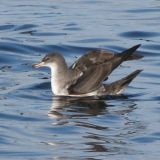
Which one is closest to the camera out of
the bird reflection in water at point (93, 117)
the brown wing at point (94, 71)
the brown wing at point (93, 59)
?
the bird reflection in water at point (93, 117)

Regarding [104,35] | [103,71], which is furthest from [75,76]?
[104,35]

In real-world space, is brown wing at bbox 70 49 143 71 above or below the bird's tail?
above

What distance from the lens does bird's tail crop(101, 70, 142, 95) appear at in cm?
1648

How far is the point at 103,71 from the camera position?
16.2m

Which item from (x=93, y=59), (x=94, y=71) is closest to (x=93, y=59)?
(x=93, y=59)

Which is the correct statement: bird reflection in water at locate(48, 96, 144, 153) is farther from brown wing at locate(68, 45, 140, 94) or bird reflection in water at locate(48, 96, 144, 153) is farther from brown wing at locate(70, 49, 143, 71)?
brown wing at locate(70, 49, 143, 71)

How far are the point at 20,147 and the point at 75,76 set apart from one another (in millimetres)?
4088

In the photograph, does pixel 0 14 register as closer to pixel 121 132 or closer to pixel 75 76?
pixel 75 76

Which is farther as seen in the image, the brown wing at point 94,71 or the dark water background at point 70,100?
the brown wing at point 94,71

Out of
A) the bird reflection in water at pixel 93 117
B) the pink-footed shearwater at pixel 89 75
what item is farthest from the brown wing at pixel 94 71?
the bird reflection in water at pixel 93 117

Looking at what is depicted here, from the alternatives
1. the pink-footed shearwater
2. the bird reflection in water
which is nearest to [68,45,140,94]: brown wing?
the pink-footed shearwater

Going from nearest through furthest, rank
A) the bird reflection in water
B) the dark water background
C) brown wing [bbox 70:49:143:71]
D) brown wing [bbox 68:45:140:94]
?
the dark water background, the bird reflection in water, brown wing [bbox 68:45:140:94], brown wing [bbox 70:49:143:71]

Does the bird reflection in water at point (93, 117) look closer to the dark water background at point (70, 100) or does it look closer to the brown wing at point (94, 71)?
the dark water background at point (70, 100)

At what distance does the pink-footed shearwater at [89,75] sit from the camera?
16.2m
